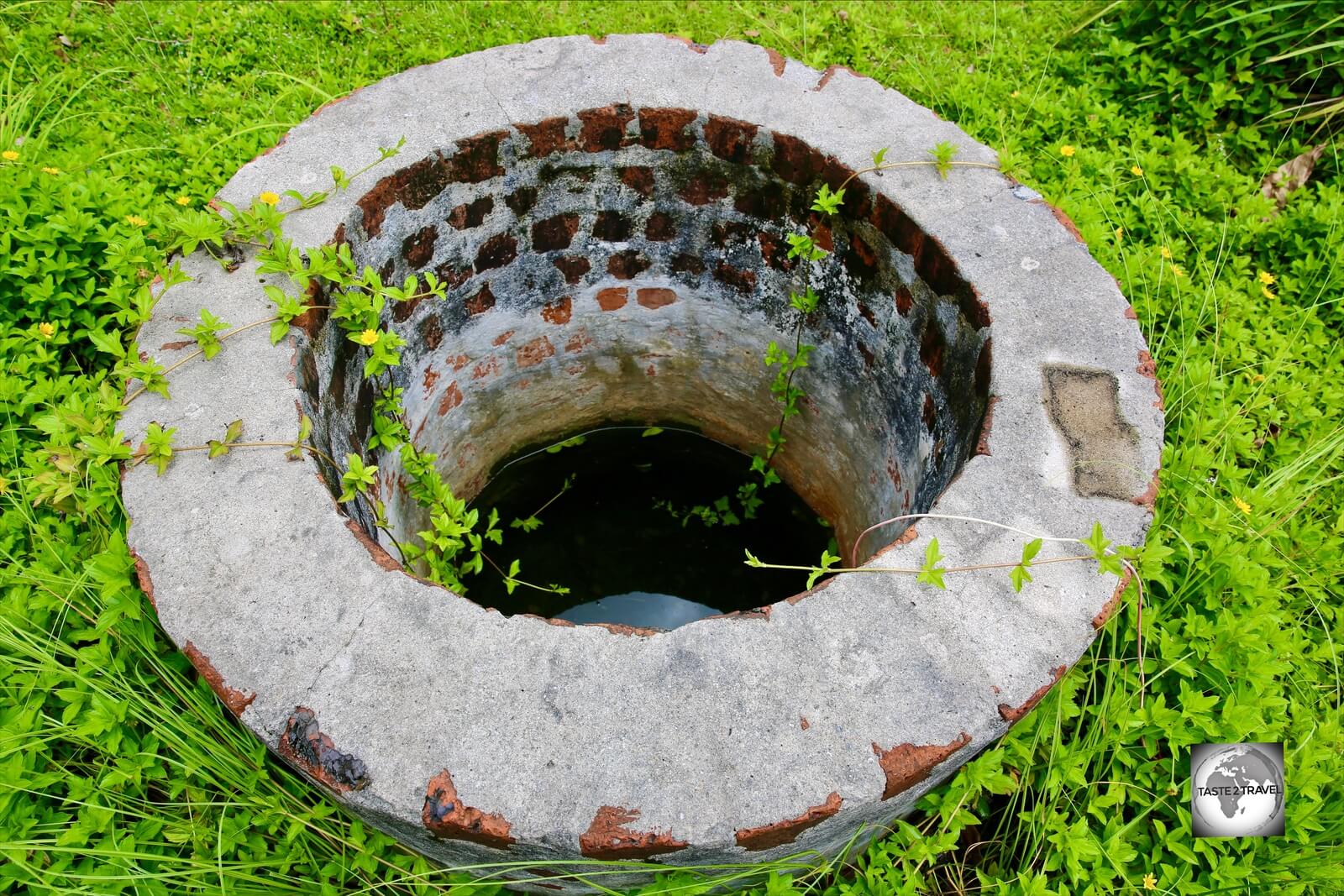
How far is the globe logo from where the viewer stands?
6.31 ft

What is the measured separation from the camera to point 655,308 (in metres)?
3.10

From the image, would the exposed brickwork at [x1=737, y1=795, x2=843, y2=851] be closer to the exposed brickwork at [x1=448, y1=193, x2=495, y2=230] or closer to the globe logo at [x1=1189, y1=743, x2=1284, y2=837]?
the globe logo at [x1=1189, y1=743, x2=1284, y2=837]

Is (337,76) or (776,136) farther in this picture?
(337,76)

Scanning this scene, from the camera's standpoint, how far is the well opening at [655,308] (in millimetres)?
2291

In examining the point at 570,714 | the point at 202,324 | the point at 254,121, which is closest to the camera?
the point at 570,714

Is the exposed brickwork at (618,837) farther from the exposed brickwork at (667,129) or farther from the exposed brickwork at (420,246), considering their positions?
the exposed brickwork at (667,129)

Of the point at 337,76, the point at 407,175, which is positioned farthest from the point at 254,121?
the point at 407,175

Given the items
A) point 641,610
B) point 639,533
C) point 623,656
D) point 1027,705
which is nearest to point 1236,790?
point 1027,705

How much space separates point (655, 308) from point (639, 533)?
1.03 m

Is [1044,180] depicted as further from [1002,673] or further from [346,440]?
[346,440]

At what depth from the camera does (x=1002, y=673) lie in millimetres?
1537

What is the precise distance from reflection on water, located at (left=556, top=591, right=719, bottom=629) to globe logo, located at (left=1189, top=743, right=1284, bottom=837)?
5.89ft

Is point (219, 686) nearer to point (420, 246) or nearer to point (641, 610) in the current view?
point (420, 246)

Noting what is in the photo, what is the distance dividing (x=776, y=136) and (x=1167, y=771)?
1999 mm
